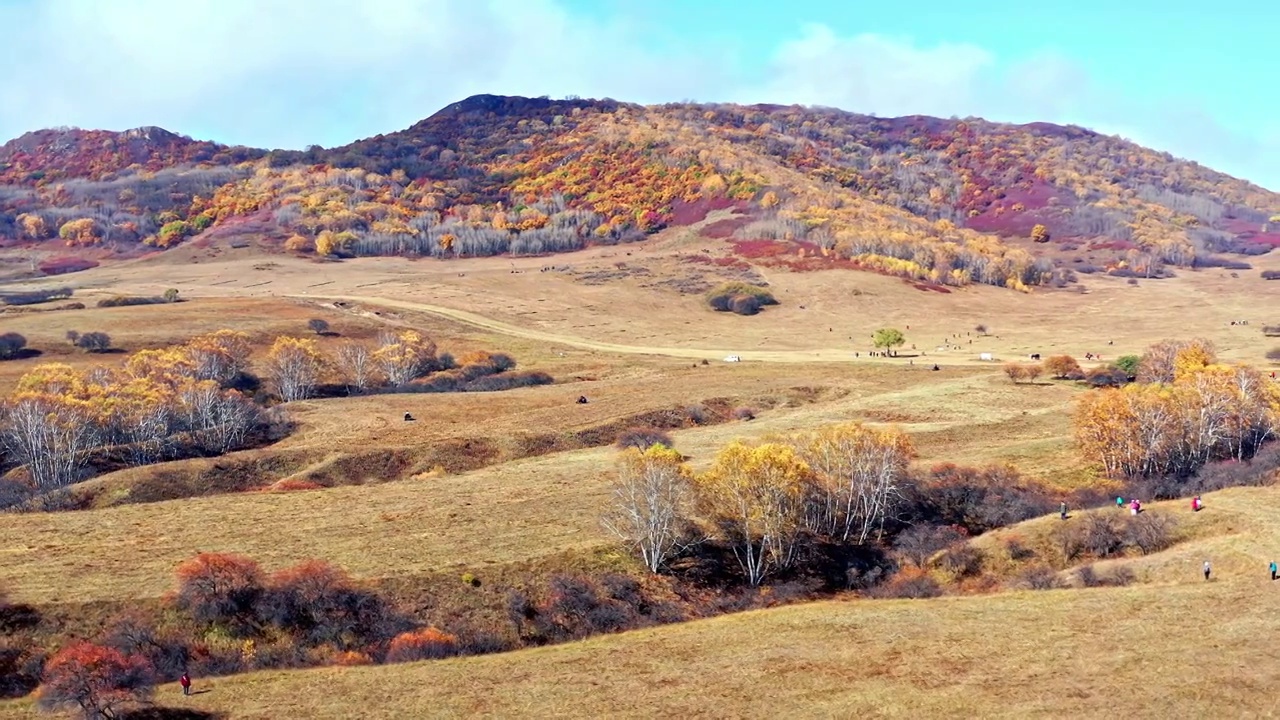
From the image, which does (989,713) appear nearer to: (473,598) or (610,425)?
(473,598)

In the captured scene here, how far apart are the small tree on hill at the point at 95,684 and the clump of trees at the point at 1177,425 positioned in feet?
205

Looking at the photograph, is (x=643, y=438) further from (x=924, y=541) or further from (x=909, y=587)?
(x=909, y=587)

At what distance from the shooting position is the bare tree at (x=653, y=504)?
5597cm

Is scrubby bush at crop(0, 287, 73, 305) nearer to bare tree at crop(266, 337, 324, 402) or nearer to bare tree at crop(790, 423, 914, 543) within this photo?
bare tree at crop(266, 337, 324, 402)

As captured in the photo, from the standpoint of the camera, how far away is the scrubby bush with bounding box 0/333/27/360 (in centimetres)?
11641

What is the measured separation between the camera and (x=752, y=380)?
4456 inches

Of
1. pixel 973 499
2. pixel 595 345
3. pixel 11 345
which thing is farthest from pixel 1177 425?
pixel 11 345

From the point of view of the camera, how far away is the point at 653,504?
55.8 meters

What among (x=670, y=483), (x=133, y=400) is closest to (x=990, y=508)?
(x=670, y=483)

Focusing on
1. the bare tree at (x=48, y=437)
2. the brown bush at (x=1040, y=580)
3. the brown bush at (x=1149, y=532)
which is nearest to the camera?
the brown bush at (x=1040, y=580)

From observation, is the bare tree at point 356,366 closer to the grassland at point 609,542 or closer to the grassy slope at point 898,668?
the grassland at point 609,542

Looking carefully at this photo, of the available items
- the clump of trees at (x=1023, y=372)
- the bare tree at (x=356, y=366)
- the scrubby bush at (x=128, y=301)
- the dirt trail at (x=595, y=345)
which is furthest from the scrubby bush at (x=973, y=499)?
the scrubby bush at (x=128, y=301)

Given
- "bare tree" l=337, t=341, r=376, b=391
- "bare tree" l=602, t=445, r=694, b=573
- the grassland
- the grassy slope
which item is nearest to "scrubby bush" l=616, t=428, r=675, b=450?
the grassland

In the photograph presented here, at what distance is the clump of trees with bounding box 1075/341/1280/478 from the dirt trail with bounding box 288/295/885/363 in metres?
54.6
